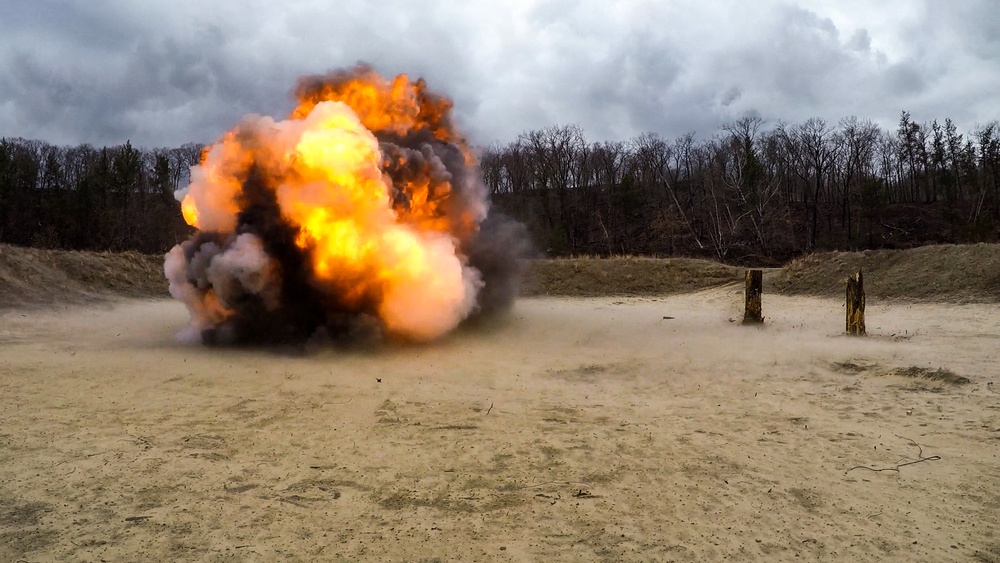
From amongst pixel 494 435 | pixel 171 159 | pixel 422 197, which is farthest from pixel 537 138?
pixel 494 435

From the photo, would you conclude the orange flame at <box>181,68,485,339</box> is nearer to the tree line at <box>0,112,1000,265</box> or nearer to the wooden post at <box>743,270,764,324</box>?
the wooden post at <box>743,270,764,324</box>

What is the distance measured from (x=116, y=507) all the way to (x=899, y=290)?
1044 inches

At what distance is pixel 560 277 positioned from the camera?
33.3 meters

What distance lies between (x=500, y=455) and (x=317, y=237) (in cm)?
836

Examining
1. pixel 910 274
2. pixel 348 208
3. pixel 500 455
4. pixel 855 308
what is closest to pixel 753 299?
pixel 855 308

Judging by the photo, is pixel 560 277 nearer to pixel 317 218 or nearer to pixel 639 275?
pixel 639 275

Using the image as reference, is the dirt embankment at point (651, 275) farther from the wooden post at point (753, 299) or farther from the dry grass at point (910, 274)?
the wooden post at point (753, 299)

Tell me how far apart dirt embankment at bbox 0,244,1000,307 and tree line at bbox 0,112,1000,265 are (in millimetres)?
11972

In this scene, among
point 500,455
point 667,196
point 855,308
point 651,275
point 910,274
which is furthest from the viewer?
point 667,196

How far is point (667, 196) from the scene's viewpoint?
211 ft

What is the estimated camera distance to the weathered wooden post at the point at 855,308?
48.1ft

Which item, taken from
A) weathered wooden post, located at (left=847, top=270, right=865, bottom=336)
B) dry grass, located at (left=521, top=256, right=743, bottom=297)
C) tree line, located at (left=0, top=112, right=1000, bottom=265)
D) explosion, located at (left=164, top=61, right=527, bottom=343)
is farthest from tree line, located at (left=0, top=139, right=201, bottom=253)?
weathered wooden post, located at (left=847, top=270, right=865, bottom=336)

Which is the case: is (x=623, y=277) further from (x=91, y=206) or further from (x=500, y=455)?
(x=91, y=206)

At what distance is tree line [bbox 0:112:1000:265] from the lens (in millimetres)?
45844
